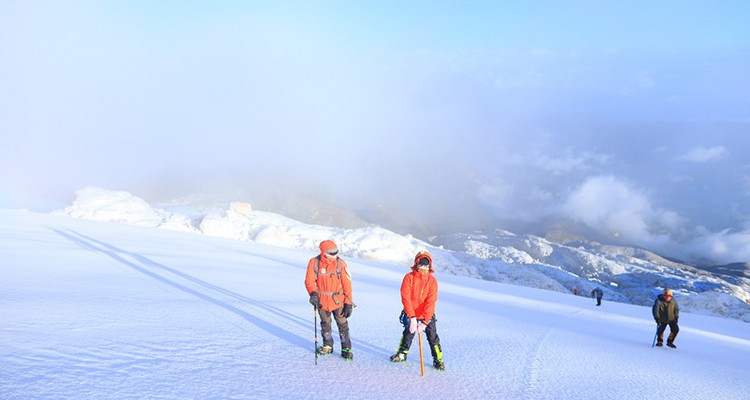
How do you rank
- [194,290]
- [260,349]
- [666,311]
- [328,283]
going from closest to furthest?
[328,283], [260,349], [666,311], [194,290]

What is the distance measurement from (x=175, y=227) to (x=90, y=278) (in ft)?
108

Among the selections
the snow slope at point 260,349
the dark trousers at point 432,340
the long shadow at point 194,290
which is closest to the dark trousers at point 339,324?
the snow slope at point 260,349

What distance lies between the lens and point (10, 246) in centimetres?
1515

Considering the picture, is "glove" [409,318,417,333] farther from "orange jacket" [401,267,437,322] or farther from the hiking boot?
the hiking boot

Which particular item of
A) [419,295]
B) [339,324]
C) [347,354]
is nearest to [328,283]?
[339,324]

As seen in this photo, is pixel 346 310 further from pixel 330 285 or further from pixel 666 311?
pixel 666 311

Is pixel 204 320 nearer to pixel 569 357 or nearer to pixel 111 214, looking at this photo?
pixel 569 357

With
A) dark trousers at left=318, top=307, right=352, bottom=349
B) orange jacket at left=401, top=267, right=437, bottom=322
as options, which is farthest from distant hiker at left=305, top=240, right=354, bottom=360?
orange jacket at left=401, top=267, right=437, bottom=322

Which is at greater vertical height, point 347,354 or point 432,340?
point 432,340

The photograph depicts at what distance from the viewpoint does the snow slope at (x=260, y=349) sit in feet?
16.4

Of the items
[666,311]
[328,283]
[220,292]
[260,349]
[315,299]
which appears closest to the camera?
[315,299]

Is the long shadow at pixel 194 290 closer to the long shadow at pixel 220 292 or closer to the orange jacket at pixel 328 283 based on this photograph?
the long shadow at pixel 220 292

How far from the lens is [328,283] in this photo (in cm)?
628

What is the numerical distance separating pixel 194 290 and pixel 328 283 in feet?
22.6
